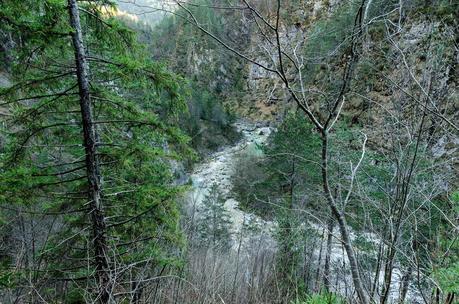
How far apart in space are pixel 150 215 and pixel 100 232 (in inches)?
27.5

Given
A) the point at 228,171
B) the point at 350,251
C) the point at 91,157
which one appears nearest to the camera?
the point at 350,251

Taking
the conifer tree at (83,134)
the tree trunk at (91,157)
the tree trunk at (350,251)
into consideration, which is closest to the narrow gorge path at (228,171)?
the conifer tree at (83,134)

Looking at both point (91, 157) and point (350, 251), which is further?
point (91, 157)

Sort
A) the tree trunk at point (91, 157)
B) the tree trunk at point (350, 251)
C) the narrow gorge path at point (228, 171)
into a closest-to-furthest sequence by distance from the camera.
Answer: the tree trunk at point (350, 251), the tree trunk at point (91, 157), the narrow gorge path at point (228, 171)

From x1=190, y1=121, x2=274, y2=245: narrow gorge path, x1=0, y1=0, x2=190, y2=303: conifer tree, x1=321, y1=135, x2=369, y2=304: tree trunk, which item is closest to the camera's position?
x1=321, y1=135, x2=369, y2=304: tree trunk

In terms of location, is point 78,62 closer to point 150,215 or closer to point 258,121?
point 150,215

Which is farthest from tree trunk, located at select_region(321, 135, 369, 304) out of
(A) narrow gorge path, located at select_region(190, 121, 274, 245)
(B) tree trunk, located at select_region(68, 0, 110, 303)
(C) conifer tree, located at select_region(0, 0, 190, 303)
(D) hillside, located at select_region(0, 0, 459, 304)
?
(A) narrow gorge path, located at select_region(190, 121, 274, 245)

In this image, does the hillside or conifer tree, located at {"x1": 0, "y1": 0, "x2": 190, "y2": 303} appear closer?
the hillside

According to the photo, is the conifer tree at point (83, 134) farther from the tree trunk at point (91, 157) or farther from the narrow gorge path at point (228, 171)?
the narrow gorge path at point (228, 171)

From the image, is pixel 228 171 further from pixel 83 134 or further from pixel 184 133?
pixel 83 134

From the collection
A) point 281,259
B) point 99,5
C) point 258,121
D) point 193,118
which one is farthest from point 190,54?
point 99,5

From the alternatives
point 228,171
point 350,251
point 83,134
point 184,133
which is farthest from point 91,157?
point 228,171

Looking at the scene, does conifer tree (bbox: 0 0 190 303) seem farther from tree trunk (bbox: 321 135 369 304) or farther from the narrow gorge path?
the narrow gorge path

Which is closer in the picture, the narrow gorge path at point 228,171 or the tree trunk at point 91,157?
the tree trunk at point 91,157
